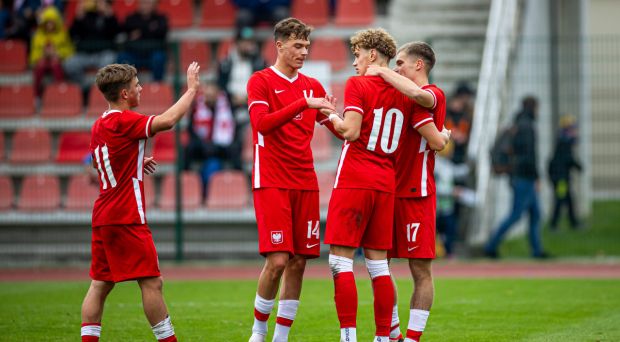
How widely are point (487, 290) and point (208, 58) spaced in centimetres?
923

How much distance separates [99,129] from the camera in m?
7.89

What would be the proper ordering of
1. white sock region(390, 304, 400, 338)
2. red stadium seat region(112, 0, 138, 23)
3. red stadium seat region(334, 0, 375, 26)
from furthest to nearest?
red stadium seat region(112, 0, 138, 23) → red stadium seat region(334, 0, 375, 26) → white sock region(390, 304, 400, 338)

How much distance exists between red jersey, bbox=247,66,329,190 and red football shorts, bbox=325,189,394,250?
411 mm

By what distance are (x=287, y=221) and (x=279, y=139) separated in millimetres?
634

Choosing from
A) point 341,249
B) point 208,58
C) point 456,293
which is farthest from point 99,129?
point 208,58

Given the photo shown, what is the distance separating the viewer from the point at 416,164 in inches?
332

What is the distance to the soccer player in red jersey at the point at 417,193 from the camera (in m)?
8.27

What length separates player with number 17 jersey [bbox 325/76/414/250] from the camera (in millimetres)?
8086

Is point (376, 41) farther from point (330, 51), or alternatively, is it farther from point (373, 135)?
point (330, 51)

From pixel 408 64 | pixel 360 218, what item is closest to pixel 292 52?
pixel 408 64

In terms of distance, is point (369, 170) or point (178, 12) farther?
point (178, 12)

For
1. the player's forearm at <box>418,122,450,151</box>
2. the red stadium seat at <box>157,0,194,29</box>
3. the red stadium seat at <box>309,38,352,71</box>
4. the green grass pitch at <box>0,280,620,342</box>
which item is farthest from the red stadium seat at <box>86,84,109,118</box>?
the player's forearm at <box>418,122,450,151</box>

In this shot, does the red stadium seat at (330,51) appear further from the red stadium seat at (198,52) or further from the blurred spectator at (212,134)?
the blurred spectator at (212,134)

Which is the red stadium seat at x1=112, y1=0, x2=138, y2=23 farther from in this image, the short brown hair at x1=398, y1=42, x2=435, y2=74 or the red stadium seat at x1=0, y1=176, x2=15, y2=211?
the short brown hair at x1=398, y1=42, x2=435, y2=74
